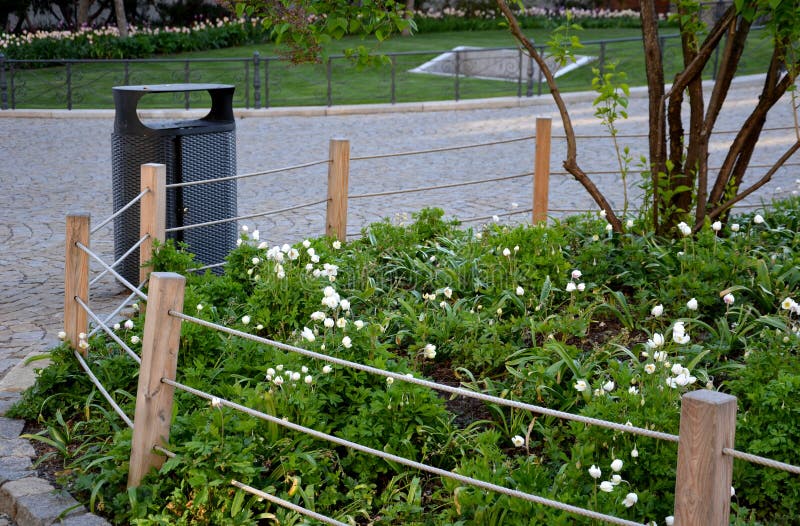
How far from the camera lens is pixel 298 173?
38.8 ft

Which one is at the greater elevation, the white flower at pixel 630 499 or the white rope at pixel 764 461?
the white rope at pixel 764 461

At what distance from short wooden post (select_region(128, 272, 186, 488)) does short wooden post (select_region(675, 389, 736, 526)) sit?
2026 mm

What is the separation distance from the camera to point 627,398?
3.81m

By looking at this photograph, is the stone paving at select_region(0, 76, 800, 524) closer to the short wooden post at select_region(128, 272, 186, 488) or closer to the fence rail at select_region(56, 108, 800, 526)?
the fence rail at select_region(56, 108, 800, 526)

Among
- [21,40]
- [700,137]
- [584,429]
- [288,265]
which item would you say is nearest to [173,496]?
[584,429]

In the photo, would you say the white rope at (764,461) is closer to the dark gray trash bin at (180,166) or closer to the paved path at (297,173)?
the paved path at (297,173)

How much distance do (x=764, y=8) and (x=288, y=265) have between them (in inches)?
120

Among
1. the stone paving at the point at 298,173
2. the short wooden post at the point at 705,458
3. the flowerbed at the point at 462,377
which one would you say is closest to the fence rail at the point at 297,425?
the short wooden post at the point at 705,458

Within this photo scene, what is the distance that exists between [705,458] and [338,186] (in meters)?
4.34

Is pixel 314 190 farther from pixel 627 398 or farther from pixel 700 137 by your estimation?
pixel 627 398

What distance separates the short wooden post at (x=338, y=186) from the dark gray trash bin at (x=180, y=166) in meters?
0.84

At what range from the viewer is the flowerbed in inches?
146

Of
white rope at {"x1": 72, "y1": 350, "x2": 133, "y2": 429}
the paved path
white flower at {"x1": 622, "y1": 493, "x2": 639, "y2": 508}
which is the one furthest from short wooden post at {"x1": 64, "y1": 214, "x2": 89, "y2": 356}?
white flower at {"x1": 622, "y1": 493, "x2": 639, "y2": 508}

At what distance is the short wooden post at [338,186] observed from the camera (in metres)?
6.63
